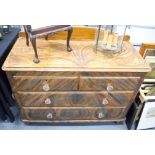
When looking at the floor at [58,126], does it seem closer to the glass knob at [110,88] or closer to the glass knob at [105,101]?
the glass knob at [105,101]

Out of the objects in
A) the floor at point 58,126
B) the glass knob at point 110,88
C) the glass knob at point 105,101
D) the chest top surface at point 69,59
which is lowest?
the floor at point 58,126

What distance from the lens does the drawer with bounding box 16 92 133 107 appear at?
4.04 ft

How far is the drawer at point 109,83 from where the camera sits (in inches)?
44.6

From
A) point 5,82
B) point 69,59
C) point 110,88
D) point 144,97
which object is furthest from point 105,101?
point 5,82

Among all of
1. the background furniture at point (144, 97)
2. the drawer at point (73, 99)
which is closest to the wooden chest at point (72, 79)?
the drawer at point (73, 99)

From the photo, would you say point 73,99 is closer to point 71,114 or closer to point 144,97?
point 71,114

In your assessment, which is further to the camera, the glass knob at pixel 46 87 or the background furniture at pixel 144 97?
the background furniture at pixel 144 97

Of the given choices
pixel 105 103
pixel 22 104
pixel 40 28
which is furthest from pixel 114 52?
pixel 22 104

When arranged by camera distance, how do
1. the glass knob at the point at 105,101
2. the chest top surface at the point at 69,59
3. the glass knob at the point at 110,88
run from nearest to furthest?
the chest top surface at the point at 69,59 → the glass knob at the point at 110,88 → the glass knob at the point at 105,101

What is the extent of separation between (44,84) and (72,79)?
20 centimetres

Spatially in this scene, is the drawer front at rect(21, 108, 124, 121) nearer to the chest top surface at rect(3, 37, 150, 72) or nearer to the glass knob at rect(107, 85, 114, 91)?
the glass knob at rect(107, 85, 114, 91)
